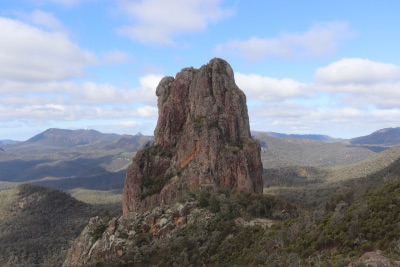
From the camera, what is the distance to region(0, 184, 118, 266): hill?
131m

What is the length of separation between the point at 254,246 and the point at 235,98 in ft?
145

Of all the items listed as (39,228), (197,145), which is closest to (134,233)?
(197,145)

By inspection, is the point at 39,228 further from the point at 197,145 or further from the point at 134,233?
the point at 134,233

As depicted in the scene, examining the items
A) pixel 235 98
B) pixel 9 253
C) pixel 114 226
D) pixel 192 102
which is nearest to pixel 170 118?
pixel 192 102

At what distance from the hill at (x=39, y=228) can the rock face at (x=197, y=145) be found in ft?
184

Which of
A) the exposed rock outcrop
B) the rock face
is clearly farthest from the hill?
the exposed rock outcrop

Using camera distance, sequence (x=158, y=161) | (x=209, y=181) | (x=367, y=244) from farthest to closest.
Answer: (x=158, y=161) → (x=209, y=181) → (x=367, y=244)

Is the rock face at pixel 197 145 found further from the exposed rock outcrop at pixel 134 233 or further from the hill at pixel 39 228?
the hill at pixel 39 228

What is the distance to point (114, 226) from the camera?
45281 millimetres

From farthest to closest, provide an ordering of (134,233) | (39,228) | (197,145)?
(39,228) < (197,145) < (134,233)

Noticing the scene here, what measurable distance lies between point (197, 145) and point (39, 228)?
122m

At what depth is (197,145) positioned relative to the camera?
224 ft

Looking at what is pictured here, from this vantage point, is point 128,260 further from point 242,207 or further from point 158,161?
point 158,161

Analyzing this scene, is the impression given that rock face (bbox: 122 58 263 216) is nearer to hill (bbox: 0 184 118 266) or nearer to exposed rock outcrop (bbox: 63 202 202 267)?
exposed rock outcrop (bbox: 63 202 202 267)
